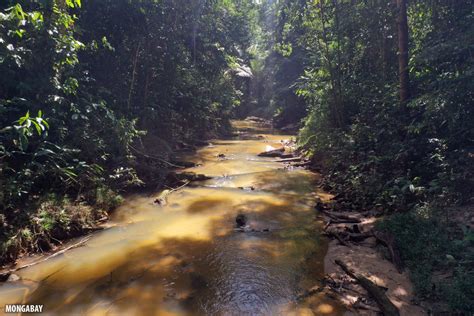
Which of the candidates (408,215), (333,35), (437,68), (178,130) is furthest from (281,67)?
(408,215)

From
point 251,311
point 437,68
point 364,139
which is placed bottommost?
point 251,311

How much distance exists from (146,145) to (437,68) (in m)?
11.9

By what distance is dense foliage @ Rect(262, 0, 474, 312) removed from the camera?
6051 mm

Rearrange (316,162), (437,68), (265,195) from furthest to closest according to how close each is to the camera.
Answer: (316,162) → (265,195) → (437,68)

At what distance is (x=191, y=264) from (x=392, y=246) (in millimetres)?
3677

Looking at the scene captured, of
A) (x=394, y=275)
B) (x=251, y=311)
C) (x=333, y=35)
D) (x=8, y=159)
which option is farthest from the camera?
(x=333, y=35)

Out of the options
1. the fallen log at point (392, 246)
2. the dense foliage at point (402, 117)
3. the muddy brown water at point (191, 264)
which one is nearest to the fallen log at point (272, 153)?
the dense foliage at point (402, 117)

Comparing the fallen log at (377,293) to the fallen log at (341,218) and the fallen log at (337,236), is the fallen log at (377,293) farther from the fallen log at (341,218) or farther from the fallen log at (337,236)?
the fallen log at (341,218)

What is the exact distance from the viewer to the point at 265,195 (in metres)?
10.5

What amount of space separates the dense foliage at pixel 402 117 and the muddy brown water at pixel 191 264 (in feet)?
5.75

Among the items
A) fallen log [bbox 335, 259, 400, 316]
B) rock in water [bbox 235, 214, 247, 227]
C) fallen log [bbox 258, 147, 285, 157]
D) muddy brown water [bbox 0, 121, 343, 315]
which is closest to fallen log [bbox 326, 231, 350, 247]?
muddy brown water [bbox 0, 121, 343, 315]

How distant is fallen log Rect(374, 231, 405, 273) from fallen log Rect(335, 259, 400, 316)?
29.5 inches

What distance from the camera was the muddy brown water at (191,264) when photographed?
16.0 feet

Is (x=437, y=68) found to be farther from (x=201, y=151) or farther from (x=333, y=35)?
(x=201, y=151)
